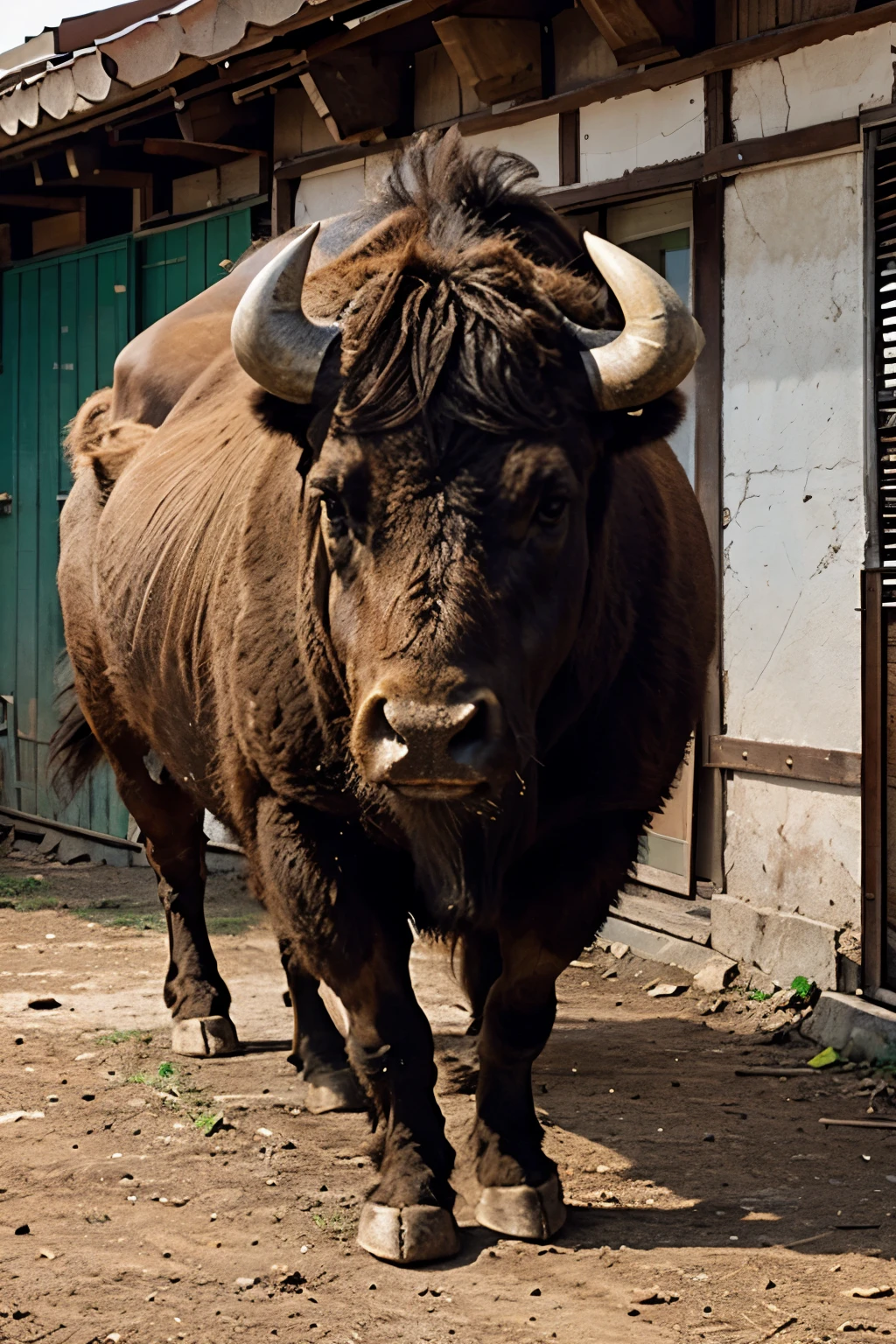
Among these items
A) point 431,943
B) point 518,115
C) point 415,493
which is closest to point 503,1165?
point 431,943

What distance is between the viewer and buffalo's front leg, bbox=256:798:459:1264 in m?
3.57

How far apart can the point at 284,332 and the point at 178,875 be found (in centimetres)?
276

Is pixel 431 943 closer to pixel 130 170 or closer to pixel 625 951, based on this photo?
pixel 625 951

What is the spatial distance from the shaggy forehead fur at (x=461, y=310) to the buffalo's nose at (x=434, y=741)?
1.91 ft

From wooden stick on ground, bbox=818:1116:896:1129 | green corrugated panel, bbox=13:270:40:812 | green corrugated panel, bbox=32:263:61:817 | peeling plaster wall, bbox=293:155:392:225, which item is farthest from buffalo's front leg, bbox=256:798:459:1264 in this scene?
green corrugated panel, bbox=13:270:40:812

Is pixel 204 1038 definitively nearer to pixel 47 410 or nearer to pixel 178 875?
pixel 178 875

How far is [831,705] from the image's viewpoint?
5.25 meters

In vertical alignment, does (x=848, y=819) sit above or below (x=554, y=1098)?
above

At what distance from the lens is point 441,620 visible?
115 inches

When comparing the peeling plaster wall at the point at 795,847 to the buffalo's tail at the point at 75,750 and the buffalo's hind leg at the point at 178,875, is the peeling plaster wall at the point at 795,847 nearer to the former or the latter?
the buffalo's hind leg at the point at 178,875

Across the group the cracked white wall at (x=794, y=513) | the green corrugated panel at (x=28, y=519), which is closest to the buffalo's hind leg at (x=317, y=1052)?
the cracked white wall at (x=794, y=513)

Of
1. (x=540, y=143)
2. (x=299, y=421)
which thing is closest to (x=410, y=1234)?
(x=299, y=421)

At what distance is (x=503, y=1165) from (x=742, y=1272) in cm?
58

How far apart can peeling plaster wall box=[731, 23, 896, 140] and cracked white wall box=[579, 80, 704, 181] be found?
21 cm
